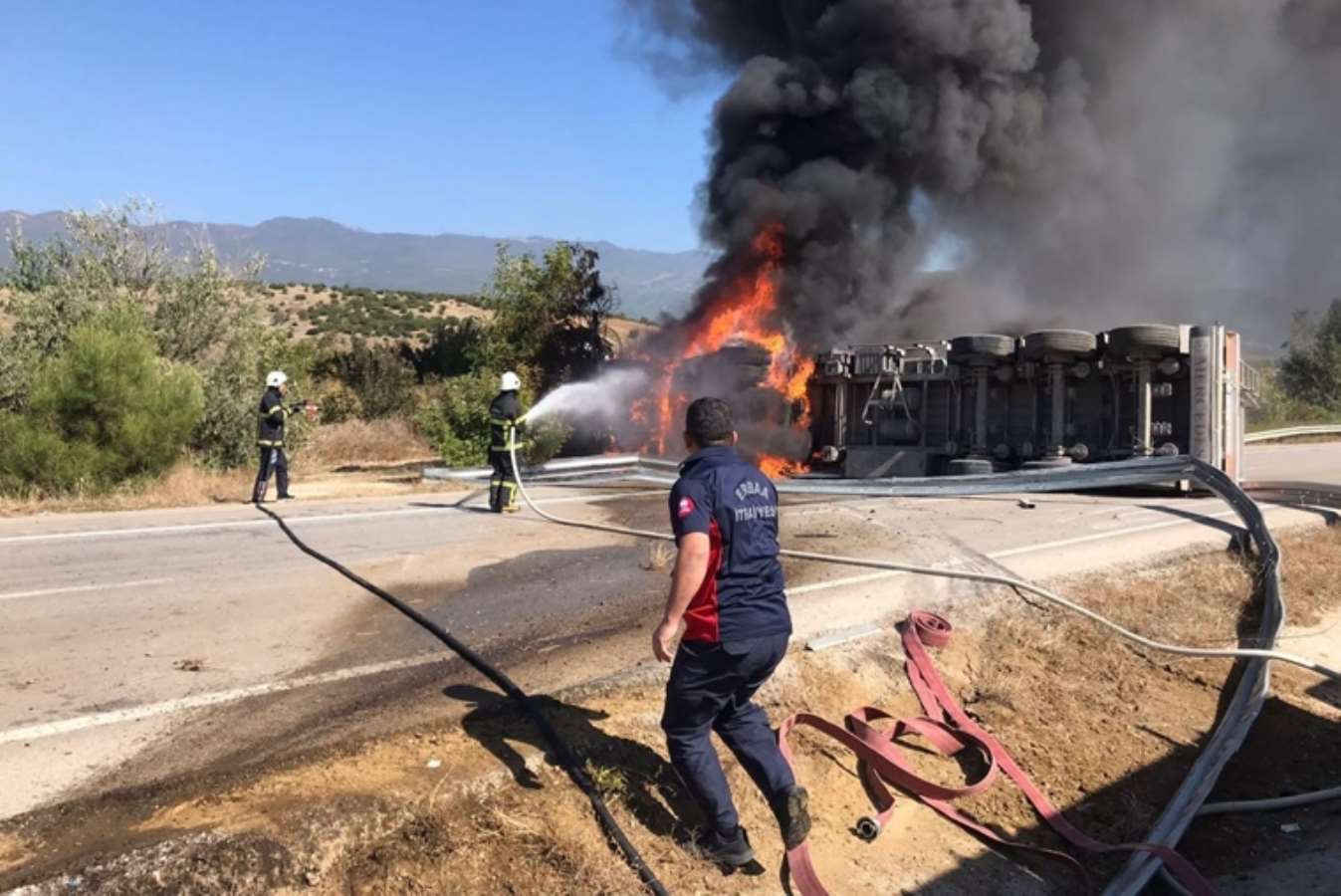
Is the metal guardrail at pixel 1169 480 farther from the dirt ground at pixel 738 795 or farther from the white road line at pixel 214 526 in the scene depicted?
the white road line at pixel 214 526

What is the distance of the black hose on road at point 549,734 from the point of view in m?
3.38

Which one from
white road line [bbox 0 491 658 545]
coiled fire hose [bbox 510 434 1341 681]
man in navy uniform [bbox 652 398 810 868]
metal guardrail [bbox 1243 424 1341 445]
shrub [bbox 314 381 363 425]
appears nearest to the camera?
man in navy uniform [bbox 652 398 810 868]

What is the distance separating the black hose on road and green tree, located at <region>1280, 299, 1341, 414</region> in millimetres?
39502

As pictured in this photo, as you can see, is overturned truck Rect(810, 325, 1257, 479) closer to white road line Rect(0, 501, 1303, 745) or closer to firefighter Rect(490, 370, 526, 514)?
firefighter Rect(490, 370, 526, 514)

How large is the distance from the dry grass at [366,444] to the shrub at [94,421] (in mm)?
7217

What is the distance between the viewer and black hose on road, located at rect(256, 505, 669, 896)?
3381 millimetres

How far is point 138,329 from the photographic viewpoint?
13.9 meters

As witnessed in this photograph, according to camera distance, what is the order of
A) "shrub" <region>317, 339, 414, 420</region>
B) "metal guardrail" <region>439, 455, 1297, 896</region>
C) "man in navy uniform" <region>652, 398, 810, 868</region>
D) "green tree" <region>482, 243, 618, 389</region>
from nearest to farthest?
1. "man in navy uniform" <region>652, 398, 810, 868</region>
2. "metal guardrail" <region>439, 455, 1297, 896</region>
3. "green tree" <region>482, 243, 618, 389</region>
4. "shrub" <region>317, 339, 414, 420</region>

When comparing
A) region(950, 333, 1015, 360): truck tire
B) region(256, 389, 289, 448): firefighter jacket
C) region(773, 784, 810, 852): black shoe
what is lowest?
region(773, 784, 810, 852): black shoe

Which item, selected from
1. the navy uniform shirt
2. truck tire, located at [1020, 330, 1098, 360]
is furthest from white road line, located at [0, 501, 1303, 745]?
truck tire, located at [1020, 330, 1098, 360]

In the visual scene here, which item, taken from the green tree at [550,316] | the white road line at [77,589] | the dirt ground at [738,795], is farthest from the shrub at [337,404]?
the dirt ground at [738,795]

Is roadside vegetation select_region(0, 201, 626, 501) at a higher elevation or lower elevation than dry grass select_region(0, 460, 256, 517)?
higher

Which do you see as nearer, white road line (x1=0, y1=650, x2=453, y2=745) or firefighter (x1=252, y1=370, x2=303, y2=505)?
white road line (x1=0, y1=650, x2=453, y2=745)

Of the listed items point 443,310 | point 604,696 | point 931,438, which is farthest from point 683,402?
point 443,310
